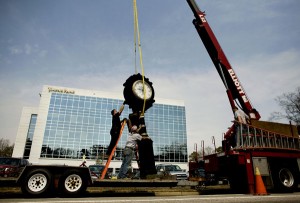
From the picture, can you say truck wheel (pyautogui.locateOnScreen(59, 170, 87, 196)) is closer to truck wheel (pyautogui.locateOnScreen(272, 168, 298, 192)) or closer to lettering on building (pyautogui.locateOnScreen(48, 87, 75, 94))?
truck wheel (pyautogui.locateOnScreen(272, 168, 298, 192))

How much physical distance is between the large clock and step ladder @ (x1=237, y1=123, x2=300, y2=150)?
13.8 feet

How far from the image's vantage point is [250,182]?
7.66 meters

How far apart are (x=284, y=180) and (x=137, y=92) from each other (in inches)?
285

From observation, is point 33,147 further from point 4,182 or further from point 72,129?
point 4,182

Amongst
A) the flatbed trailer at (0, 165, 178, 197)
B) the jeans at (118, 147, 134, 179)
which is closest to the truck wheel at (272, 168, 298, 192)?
the flatbed trailer at (0, 165, 178, 197)

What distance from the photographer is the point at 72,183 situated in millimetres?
6238

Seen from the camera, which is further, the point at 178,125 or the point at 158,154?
the point at 178,125

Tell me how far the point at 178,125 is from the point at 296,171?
165ft

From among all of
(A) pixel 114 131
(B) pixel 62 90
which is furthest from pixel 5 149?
(A) pixel 114 131

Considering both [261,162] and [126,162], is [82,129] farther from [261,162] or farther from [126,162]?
[261,162]

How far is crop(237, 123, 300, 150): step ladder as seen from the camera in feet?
27.5

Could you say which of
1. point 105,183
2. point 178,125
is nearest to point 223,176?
point 105,183

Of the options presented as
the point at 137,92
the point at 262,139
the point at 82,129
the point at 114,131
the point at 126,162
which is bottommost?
the point at 126,162

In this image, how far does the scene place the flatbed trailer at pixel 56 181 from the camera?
5.81 m
